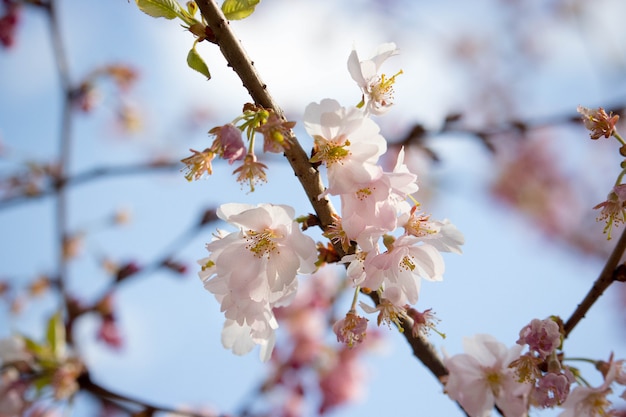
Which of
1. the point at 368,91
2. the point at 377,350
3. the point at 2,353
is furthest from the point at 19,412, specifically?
the point at 377,350

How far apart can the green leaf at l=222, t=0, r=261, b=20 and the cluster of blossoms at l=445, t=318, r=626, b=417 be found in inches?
34.9

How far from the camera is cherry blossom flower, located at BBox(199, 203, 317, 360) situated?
1.04 metres

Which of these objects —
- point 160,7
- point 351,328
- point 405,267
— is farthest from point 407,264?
point 160,7

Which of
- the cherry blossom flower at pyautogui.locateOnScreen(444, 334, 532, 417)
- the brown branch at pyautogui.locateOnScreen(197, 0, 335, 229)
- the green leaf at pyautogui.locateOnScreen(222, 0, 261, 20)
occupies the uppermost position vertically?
the green leaf at pyautogui.locateOnScreen(222, 0, 261, 20)

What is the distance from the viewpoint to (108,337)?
3.06m

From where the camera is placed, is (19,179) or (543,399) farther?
(19,179)

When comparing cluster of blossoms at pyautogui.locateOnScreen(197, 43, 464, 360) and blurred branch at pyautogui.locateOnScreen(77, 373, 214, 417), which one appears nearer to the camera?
cluster of blossoms at pyautogui.locateOnScreen(197, 43, 464, 360)

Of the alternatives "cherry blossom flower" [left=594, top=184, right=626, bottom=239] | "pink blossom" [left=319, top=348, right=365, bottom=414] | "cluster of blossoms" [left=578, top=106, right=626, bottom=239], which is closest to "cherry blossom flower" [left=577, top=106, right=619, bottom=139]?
"cluster of blossoms" [left=578, top=106, right=626, bottom=239]

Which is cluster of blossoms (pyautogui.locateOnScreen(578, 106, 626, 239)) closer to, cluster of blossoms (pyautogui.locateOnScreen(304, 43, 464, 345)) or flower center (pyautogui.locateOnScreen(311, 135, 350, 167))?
cluster of blossoms (pyautogui.locateOnScreen(304, 43, 464, 345))

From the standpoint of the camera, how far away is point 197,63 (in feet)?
3.42

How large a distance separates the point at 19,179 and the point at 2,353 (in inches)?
59.9

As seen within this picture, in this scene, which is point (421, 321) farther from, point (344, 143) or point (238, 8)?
point (238, 8)

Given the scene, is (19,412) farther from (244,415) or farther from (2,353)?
(244,415)

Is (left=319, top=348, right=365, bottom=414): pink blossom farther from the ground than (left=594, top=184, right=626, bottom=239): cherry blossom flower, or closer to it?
closer to it
